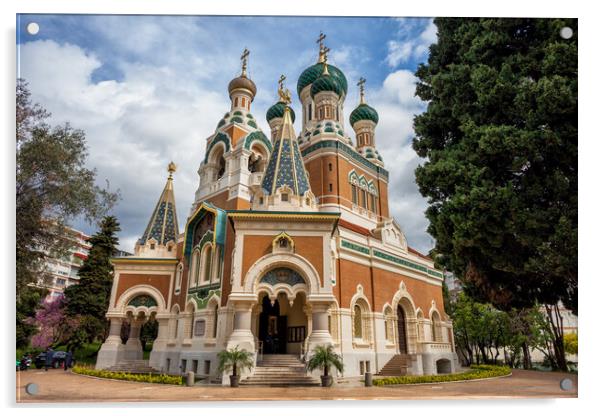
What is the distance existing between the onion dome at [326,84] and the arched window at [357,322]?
1224 centimetres

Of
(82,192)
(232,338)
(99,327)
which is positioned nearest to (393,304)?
(232,338)

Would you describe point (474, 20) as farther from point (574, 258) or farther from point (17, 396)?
point (17, 396)

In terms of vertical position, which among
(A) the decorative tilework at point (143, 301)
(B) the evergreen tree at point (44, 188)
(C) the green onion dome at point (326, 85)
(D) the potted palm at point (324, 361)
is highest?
(C) the green onion dome at point (326, 85)

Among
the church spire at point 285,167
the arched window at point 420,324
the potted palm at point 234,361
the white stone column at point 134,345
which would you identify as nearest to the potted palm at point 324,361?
the potted palm at point 234,361

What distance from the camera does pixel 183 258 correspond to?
634 inches

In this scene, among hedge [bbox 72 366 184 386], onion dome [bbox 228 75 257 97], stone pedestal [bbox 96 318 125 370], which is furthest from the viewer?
onion dome [bbox 228 75 257 97]

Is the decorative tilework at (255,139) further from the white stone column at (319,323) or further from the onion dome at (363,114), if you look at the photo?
the white stone column at (319,323)

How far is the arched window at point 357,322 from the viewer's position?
47.3 feet

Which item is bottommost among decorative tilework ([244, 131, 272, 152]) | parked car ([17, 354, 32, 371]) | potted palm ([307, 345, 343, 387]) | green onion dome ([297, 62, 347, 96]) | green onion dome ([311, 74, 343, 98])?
potted palm ([307, 345, 343, 387])

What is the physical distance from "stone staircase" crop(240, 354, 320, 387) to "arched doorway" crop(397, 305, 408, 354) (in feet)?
21.1

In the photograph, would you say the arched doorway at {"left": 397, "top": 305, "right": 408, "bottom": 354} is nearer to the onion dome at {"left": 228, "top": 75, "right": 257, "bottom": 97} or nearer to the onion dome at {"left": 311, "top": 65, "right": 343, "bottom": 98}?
the onion dome at {"left": 311, "top": 65, "right": 343, "bottom": 98}

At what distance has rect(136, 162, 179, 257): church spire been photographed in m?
17.6

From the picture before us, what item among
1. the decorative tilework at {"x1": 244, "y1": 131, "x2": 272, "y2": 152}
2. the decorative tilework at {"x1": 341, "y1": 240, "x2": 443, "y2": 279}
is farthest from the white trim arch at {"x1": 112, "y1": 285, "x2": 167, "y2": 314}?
the decorative tilework at {"x1": 341, "y1": 240, "x2": 443, "y2": 279}

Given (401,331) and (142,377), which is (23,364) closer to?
(142,377)
